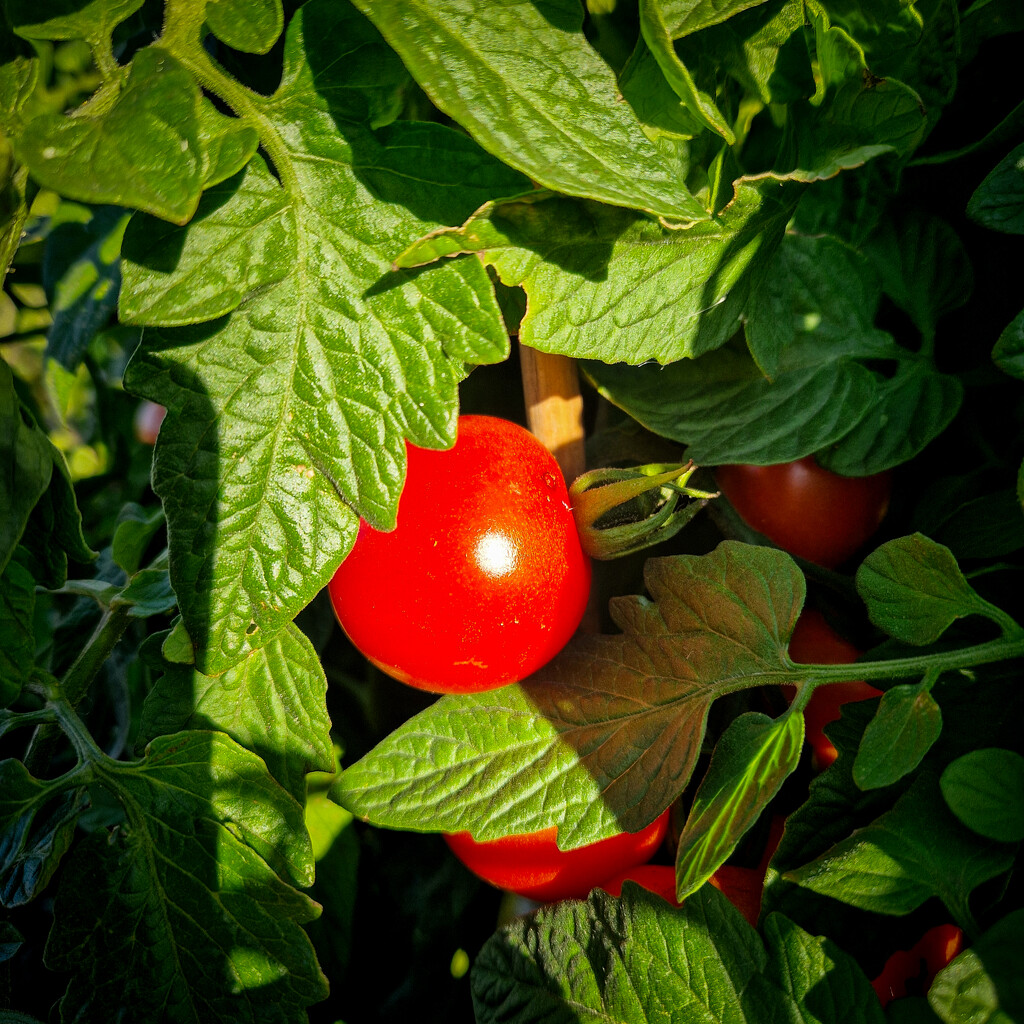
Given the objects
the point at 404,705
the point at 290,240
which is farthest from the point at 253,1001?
the point at 290,240

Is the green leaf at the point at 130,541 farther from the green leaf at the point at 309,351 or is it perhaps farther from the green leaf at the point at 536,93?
the green leaf at the point at 536,93

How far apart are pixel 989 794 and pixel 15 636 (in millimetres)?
424

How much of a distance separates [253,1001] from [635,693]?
0.22 meters

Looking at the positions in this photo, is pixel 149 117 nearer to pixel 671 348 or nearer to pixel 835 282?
pixel 671 348

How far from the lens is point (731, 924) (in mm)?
394

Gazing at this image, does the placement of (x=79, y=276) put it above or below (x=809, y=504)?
above

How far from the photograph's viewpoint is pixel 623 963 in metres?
0.40

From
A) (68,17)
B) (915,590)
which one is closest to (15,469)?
(68,17)

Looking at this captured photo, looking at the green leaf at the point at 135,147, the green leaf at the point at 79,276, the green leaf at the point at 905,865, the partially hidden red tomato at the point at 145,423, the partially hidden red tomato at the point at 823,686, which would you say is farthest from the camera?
the partially hidden red tomato at the point at 145,423

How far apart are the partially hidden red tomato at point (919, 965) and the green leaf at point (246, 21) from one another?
1.61 ft

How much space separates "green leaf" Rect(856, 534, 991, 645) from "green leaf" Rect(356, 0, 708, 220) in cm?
18

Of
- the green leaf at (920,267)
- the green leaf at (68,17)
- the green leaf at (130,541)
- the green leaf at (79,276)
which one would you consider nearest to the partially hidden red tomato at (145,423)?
the green leaf at (79,276)

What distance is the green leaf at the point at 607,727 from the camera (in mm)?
396

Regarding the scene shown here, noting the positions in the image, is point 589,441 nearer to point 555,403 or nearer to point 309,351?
point 555,403
